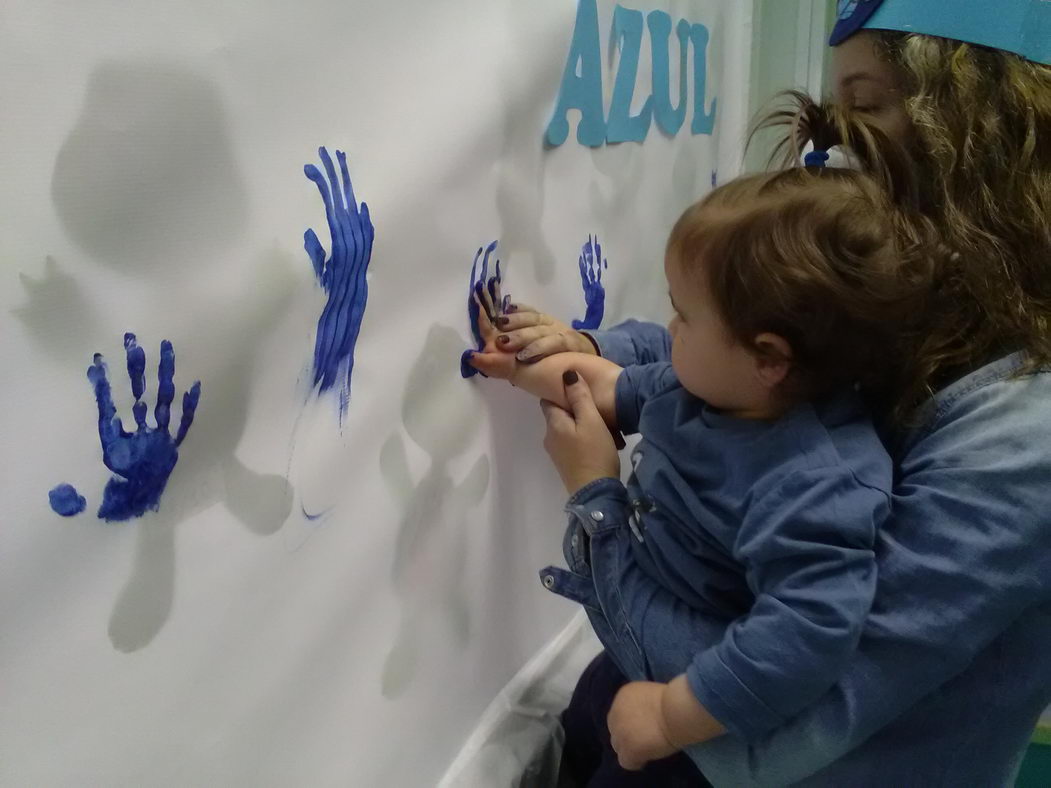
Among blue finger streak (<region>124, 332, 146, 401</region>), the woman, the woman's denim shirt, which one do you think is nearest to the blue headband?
the woman

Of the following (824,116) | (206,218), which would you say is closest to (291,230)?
(206,218)

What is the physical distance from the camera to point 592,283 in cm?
90

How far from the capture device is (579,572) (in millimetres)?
705

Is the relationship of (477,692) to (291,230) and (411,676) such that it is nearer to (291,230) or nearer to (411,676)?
(411,676)

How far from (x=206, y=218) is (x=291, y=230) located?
57mm

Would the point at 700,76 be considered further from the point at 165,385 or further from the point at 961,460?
the point at 165,385

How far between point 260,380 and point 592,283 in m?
0.47

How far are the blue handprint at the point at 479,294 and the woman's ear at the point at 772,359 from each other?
0.24 m

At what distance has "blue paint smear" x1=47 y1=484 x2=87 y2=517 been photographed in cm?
40

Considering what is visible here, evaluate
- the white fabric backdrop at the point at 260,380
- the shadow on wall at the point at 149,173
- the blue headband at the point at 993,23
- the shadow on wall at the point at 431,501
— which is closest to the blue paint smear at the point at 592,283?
the white fabric backdrop at the point at 260,380

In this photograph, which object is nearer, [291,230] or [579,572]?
[291,230]

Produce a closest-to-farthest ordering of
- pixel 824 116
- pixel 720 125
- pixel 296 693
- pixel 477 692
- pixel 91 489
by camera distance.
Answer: pixel 91 489 → pixel 296 693 → pixel 824 116 → pixel 477 692 → pixel 720 125

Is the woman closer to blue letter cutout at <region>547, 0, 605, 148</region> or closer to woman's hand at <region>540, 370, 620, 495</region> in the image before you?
woman's hand at <region>540, 370, 620, 495</region>

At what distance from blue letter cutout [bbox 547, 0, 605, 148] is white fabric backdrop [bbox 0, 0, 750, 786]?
22mm
